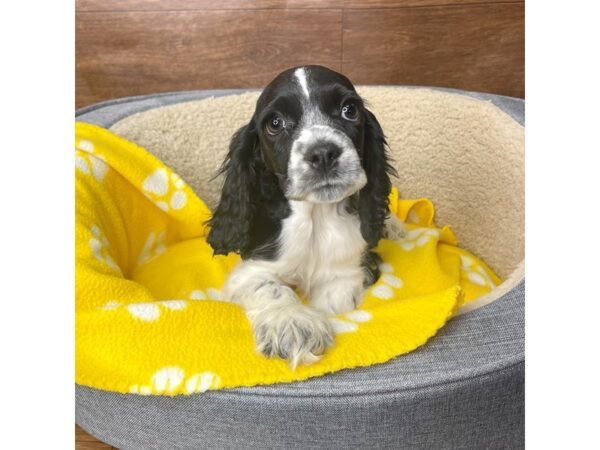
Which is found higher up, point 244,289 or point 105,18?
point 105,18

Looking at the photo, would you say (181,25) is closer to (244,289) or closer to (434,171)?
(434,171)

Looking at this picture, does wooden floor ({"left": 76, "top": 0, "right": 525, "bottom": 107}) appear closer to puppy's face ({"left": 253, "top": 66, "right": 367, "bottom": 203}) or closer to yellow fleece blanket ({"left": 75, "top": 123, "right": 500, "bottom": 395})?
yellow fleece blanket ({"left": 75, "top": 123, "right": 500, "bottom": 395})

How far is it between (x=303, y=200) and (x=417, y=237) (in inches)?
42.0

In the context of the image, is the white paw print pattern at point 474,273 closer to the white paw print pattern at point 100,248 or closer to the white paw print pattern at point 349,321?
the white paw print pattern at point 349,321

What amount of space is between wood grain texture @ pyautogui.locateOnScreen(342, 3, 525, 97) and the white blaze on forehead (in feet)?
5.06

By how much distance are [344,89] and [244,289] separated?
78 cm

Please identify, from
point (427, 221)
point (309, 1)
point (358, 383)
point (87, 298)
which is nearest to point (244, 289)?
point (87, 298)

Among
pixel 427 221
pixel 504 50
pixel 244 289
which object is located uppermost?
pixel 504 50

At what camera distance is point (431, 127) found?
3.06m

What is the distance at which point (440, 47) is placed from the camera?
11.4 feet

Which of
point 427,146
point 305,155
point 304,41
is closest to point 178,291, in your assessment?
point 305,155

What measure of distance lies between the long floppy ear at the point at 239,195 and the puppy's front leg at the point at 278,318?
0.13m

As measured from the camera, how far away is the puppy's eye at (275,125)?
2051 mm

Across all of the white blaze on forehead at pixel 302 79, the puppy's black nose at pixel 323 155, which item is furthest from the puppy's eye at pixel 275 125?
the puppy's black nose at pixel 323 155
